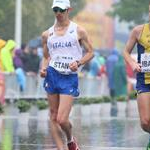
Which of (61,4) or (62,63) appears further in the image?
(62,63)

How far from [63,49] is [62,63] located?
0.18 metres

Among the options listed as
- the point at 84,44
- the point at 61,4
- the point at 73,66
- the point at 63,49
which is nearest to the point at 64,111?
the point at 73,66

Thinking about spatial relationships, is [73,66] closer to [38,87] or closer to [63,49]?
[63,49]

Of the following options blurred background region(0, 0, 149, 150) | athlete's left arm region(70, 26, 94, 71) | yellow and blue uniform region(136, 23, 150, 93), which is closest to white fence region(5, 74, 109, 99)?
blurred background region(0, 0, 149, 150)

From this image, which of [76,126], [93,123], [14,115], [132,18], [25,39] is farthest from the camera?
[132,18]

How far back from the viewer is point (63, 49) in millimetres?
11102

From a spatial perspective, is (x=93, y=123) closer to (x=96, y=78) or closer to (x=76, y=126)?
(x=76, y=126)

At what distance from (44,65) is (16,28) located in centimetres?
2173

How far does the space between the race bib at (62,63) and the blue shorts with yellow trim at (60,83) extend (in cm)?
6

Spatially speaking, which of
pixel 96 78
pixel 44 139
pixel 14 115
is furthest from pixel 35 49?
pixel 44 139

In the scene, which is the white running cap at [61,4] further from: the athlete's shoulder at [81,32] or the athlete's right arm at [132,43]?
the athlete's right arm at [132,43]

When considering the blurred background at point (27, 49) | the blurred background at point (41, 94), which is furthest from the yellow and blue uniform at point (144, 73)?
the blurred background at point (27, 49)

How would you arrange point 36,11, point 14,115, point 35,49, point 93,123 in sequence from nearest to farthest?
point 93,123 → point 14,115 → point 35,49 → point 36,11

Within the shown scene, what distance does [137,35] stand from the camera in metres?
10.7
